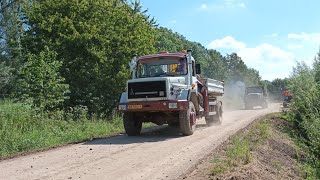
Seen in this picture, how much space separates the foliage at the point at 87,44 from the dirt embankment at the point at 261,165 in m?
9.83

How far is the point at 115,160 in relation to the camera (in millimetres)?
9664

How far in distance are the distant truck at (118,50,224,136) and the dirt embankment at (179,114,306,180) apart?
2835 mm

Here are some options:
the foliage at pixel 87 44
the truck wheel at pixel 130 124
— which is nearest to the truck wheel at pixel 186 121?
the truck wheel at pixel 130 124

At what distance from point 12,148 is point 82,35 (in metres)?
9.04

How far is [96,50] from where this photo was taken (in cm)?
2017

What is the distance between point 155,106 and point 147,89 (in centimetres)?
71

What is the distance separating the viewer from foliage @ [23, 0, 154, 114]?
19891 millimetres

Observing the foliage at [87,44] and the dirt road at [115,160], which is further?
the foliage at [87,44]

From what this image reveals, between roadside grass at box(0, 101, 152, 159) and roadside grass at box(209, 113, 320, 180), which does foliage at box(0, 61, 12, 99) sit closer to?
roadside grass at box(0, 101, 152, 159)

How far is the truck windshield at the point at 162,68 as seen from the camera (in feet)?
50.4

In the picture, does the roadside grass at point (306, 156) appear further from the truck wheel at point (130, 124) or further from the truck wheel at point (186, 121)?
the truck wheel at point (130, 124)

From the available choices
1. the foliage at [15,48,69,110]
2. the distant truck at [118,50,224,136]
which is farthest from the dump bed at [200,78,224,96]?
the foliage at [15,48,69,110]

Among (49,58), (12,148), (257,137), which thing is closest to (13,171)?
(12,148)

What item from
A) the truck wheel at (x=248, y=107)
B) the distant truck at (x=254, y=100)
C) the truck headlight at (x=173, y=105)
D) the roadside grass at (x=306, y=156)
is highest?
the distant truck at (x=254, y=100)
